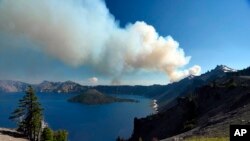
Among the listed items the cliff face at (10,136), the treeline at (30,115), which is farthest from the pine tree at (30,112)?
the cliff face at (10,136)

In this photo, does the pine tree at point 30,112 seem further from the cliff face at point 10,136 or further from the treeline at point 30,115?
the cliff face at point 10,136

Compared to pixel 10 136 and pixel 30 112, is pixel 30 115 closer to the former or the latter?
pixel 30 112

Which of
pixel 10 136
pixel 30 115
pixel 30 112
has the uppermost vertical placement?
pixel 30 112

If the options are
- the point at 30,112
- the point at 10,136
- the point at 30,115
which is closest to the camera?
the point at 10,136

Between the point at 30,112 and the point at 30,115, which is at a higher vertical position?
the point at 30,112

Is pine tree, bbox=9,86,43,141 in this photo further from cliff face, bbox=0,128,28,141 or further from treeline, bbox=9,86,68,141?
cliff face, bbox=0,128,28,141

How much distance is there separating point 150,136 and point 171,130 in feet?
43.8

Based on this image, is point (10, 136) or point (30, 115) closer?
point (10, 136)

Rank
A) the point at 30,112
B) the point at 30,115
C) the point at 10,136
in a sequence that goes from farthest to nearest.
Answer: the point at 30,115 → the point at 30,112 → the point at 10,136

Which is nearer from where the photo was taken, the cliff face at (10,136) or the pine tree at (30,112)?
the cliff face at (10,136)

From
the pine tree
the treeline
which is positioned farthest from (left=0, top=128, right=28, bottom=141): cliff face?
the pine tree

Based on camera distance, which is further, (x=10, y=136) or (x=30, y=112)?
(x=30, y=112)

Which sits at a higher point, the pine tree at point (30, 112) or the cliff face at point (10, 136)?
the pine tree at point (30, 112)

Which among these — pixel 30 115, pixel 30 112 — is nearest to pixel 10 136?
pixel 30 115
